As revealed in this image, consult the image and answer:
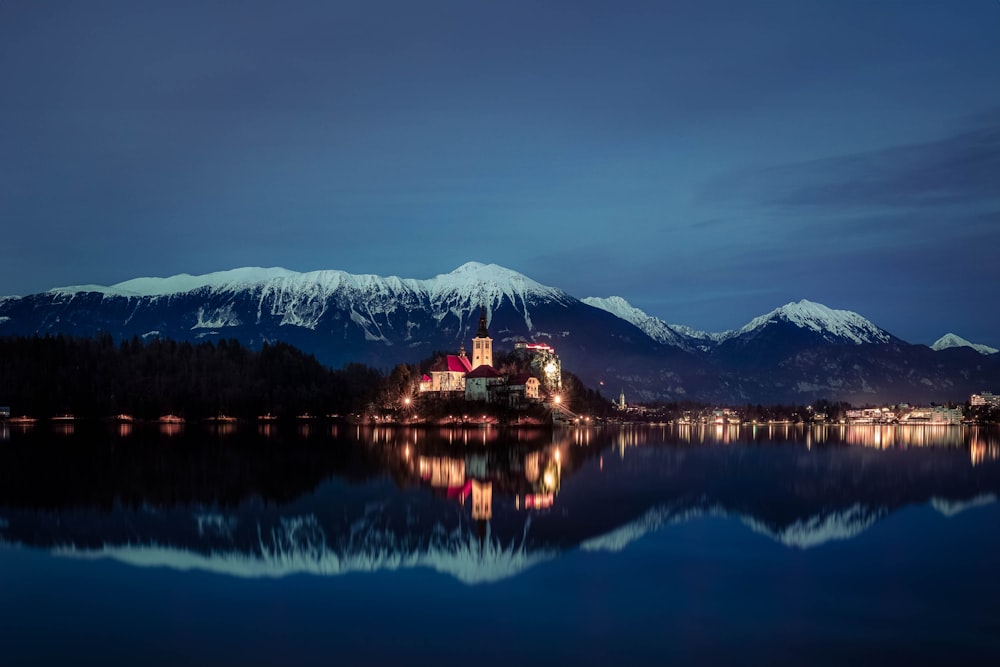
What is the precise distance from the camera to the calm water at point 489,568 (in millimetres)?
18375

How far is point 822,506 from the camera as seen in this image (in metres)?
40.4

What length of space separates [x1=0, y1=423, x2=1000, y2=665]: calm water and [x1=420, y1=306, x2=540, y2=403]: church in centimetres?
8199

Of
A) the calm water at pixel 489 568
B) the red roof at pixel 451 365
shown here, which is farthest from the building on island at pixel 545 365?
the calm water at pixel 489 568

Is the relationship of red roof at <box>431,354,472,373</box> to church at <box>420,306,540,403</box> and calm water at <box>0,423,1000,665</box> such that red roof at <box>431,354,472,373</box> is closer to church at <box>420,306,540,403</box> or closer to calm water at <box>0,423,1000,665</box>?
church at <box>420,306,540,403</box>

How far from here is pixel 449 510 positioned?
37.1 meters

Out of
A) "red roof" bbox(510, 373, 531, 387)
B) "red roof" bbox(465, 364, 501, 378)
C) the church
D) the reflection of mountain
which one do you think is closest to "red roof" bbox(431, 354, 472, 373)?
the church

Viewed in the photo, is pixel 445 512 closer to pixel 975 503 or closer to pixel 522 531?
pixel 522 531

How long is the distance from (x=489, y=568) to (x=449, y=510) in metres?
11.3

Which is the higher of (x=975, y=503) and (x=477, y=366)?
(x=477, y=366)

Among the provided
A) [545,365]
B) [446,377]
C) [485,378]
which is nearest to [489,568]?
[485,378]

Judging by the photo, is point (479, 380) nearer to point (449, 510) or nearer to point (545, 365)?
point (545, 365)

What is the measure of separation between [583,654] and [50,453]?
192 ft

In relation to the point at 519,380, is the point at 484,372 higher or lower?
higher

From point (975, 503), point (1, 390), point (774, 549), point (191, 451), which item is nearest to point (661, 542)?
point (774, 549)
